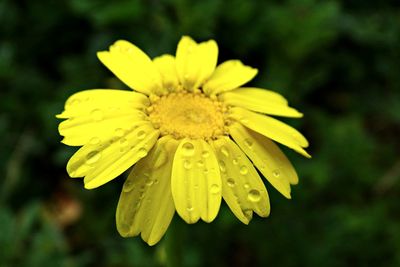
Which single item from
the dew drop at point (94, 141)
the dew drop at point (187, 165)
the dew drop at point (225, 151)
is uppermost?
the dew drop at point (187, 165)

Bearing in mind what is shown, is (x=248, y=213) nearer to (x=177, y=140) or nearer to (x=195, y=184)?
(x=195, y=184)

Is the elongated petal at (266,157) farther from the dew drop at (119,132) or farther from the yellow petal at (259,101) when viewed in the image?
the dew drop at (119,132)

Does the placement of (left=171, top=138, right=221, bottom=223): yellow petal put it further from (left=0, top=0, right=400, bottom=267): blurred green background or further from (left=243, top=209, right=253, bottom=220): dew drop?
(left=0, top=0, right=400, bottom=267): blurred green background

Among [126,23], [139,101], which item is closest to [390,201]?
[126,23]

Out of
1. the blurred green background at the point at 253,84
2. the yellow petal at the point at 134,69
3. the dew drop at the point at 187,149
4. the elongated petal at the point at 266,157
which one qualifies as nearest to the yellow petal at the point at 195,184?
the dew drop at the point at 187,149

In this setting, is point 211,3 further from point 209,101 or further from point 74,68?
point 209,101
